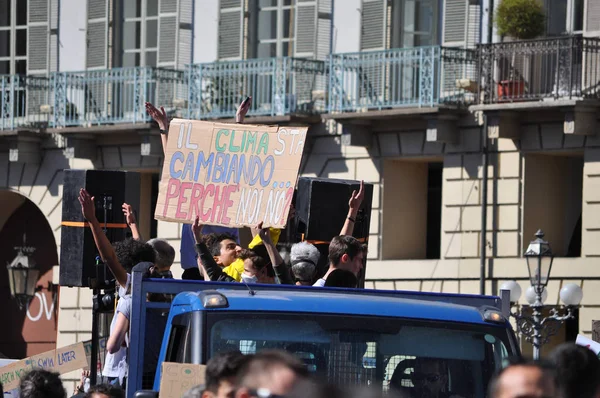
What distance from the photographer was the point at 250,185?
11734 mm

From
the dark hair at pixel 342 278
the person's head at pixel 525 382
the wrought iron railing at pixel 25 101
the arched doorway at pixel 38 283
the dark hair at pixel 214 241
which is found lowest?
the arched doorway at pixel 38 283

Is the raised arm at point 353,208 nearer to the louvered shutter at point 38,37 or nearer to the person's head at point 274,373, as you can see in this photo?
the person's head at point 274,373

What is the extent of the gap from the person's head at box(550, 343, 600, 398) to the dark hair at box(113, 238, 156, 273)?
4.43 meters

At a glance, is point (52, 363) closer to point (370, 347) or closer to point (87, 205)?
point (87, 205)

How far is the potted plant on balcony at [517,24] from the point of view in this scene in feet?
80.6

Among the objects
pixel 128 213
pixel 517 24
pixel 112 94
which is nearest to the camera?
pixel 128 213

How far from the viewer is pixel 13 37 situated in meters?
31.3

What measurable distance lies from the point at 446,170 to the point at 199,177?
1454 cm

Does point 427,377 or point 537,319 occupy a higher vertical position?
point 427,377

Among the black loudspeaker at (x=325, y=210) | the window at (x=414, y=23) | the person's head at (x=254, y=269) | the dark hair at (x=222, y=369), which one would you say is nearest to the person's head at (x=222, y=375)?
the dark hair at (x=222, y=369)

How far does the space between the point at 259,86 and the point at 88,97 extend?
3667 mm

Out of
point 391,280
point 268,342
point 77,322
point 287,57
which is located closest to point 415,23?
point 287,57

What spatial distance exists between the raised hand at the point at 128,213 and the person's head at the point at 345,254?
78.7 inches

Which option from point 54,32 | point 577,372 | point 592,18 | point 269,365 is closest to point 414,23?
point 592,18
